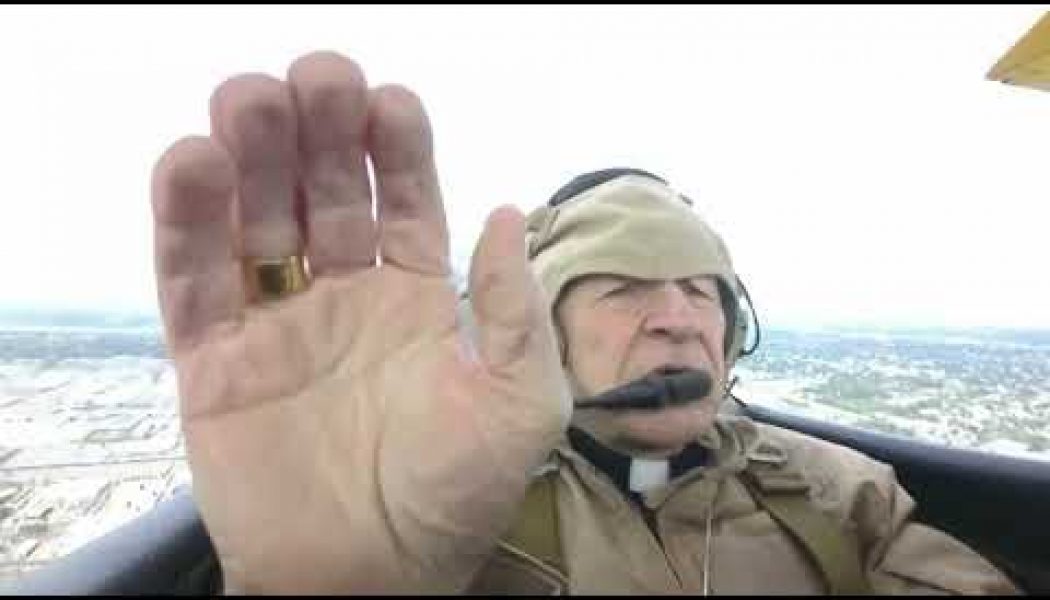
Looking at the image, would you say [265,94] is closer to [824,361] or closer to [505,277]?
[505,277]

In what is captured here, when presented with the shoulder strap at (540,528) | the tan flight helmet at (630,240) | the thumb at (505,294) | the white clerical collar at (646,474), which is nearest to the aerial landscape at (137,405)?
the tan flight helmet at (630,240)

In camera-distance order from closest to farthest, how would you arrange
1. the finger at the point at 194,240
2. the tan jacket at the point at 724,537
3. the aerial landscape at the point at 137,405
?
the finger at the point at 194,240 < the tan jacket at the point at 724,537 < the aerial landscape at the point at 137,405

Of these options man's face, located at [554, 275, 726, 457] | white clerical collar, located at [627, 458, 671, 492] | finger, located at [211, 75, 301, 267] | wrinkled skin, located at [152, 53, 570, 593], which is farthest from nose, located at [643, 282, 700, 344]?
finger, located at [211, 75, 301, 267]

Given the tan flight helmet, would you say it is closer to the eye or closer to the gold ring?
the eye

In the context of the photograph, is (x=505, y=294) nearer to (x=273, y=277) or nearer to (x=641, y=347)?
(x=273, y=277)

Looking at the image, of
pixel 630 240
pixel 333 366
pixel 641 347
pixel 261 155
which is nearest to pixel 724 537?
pixel 641 347

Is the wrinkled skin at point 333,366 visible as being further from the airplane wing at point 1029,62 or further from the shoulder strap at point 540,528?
the airplane wing at point 1029,62

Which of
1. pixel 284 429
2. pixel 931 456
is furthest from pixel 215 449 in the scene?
pixel 931 456
